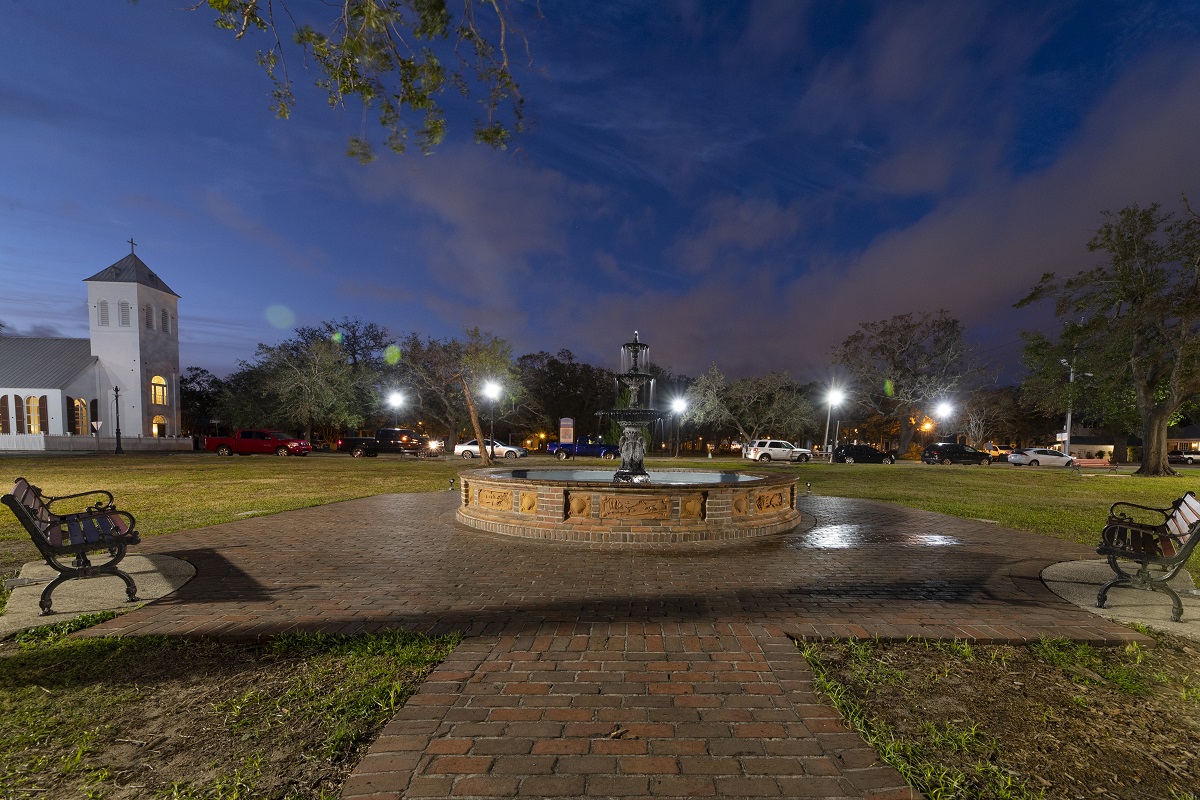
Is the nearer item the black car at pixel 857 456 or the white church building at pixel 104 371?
the black car at pixel 857 456

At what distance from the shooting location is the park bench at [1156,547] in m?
4.43

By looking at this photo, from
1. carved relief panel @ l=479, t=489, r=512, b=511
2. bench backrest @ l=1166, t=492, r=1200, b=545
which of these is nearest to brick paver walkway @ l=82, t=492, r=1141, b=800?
carved relief panel @ l=479, t=489, r=512, b=511

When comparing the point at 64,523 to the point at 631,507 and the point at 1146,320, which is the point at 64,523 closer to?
the point at 631,507

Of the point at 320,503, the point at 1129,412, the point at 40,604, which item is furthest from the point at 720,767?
the point at 1129,412

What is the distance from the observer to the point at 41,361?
40.2m

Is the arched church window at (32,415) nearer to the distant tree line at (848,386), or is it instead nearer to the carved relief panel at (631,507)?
the distant tree line at (848,386)

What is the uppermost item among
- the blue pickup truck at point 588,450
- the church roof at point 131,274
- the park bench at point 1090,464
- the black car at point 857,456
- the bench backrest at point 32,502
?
the church roof at point 131,274

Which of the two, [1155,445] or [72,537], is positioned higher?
[72,537]

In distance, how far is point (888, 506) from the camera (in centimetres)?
1146

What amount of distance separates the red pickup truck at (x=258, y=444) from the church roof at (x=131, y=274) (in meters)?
20.7

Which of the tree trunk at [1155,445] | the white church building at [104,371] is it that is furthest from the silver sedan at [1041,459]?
the white church building at [104,371]

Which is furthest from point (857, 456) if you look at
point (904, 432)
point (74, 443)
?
A: point (74, 443)

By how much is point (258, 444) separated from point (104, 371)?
21.2 m

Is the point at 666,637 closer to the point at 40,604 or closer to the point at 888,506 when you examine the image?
the point at 40,604
